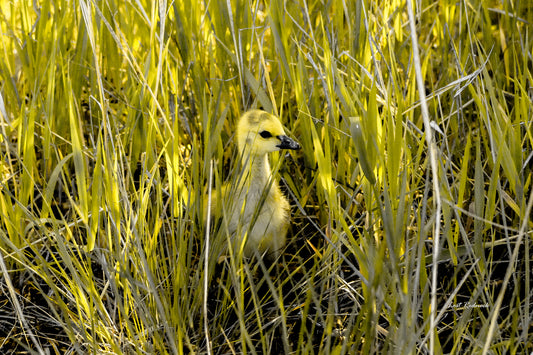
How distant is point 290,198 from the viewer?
2.31m

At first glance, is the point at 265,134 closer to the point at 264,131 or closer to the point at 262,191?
the point at 264,131

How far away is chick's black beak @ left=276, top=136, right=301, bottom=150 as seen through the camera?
194 cm

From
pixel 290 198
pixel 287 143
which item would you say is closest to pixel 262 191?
pixel 287 143

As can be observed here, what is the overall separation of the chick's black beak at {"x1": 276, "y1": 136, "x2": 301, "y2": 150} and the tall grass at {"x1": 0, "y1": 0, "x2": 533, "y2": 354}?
70 mm

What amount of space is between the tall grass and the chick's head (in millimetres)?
58

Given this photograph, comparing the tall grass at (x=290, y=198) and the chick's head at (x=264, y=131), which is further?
the chick's head at (x=264, y=131)

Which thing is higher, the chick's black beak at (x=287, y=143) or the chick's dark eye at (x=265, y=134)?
the chick's dark eye at (x=265, y=134)

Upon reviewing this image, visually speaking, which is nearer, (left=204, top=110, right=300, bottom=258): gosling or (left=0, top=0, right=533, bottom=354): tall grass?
(left=0, top=0, right=533, bottom=354): tall grass

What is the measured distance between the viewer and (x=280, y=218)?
2.05m

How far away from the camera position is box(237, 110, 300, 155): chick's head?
1.95 m

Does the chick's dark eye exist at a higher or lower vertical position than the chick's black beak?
higher

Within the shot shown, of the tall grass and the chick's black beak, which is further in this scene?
the chick's black beak

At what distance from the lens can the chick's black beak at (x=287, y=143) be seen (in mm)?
1940

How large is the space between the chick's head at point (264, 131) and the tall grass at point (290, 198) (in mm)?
58
